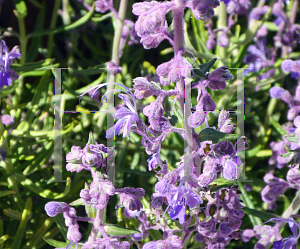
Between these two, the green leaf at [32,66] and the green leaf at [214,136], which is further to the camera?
the green leaf at [32,66]

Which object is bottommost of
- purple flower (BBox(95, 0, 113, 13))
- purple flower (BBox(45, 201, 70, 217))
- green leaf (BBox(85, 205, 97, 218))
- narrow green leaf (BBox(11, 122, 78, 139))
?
green leaf (BBox(85, 205, 97, 218))

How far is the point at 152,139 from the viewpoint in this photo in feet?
3.50

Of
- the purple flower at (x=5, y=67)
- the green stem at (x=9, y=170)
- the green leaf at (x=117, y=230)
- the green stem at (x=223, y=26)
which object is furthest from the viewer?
the green stem at (x=223, y=26)

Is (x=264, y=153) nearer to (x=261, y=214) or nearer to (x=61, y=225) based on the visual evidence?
(x=261, y=214)

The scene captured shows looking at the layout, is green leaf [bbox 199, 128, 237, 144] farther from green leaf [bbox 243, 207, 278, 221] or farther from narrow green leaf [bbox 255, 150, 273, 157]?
narrow green leaf [bbox 255, 150, 273, 157]

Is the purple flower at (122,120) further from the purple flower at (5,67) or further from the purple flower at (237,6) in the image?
the purple flower at (237,6)

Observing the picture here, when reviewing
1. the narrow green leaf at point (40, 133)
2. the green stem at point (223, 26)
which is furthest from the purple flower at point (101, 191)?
the green stem at point (223, 26)

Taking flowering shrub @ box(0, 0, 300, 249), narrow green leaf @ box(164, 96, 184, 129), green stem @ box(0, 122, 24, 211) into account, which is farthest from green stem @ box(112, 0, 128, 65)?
narrow green leaf @ box(164, 96, 184, 129)

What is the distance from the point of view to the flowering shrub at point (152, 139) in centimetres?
104

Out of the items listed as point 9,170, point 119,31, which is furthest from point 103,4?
point 9,170

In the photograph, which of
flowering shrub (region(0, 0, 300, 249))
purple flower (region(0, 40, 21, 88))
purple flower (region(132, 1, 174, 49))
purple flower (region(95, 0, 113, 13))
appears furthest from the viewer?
purple flower (region(95, 0, 113, 13))

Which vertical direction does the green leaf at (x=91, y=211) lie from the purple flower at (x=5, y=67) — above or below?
below

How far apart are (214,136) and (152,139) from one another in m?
0.17

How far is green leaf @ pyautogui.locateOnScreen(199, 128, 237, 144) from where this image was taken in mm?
1064
